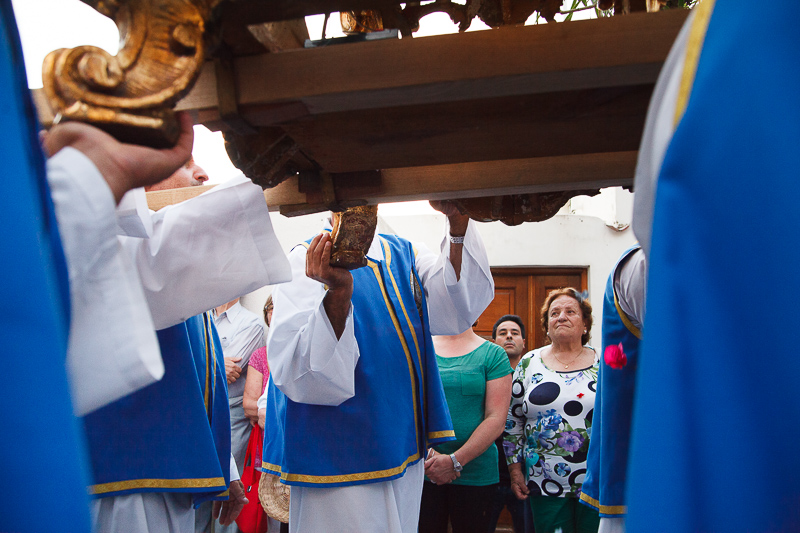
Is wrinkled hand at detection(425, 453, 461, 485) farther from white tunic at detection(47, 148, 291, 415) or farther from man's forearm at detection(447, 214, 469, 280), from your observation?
white tunic at detection(47, 148, 291, 415)

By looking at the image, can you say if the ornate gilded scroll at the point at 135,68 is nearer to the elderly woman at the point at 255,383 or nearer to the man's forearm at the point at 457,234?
the man's forearm at the point at 457,234

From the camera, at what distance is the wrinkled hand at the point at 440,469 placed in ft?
9.75

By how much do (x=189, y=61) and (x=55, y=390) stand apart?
438 mm

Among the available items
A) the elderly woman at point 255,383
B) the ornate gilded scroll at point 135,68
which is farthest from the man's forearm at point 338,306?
the elderly woman at point 255,383

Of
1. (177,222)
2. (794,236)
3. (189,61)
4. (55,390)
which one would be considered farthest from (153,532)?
(794,236)

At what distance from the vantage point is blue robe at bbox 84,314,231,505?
1.59 metres

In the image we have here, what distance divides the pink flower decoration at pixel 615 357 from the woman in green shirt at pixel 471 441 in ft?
4.96

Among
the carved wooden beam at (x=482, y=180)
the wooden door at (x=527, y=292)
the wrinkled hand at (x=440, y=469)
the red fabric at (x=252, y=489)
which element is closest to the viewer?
the carved wooden beam at (x=482, y=180)

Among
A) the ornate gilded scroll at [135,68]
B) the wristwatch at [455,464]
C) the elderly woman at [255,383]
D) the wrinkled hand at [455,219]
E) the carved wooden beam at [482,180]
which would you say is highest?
the ornate gilded scroll at [135,68]

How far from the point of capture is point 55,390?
2.30ft

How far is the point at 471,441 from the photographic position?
3.17 meters

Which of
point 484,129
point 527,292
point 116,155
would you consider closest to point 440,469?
point 484,129

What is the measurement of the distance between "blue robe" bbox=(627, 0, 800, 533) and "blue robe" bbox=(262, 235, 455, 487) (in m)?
1.37

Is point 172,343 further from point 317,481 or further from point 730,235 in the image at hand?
point 730,235
